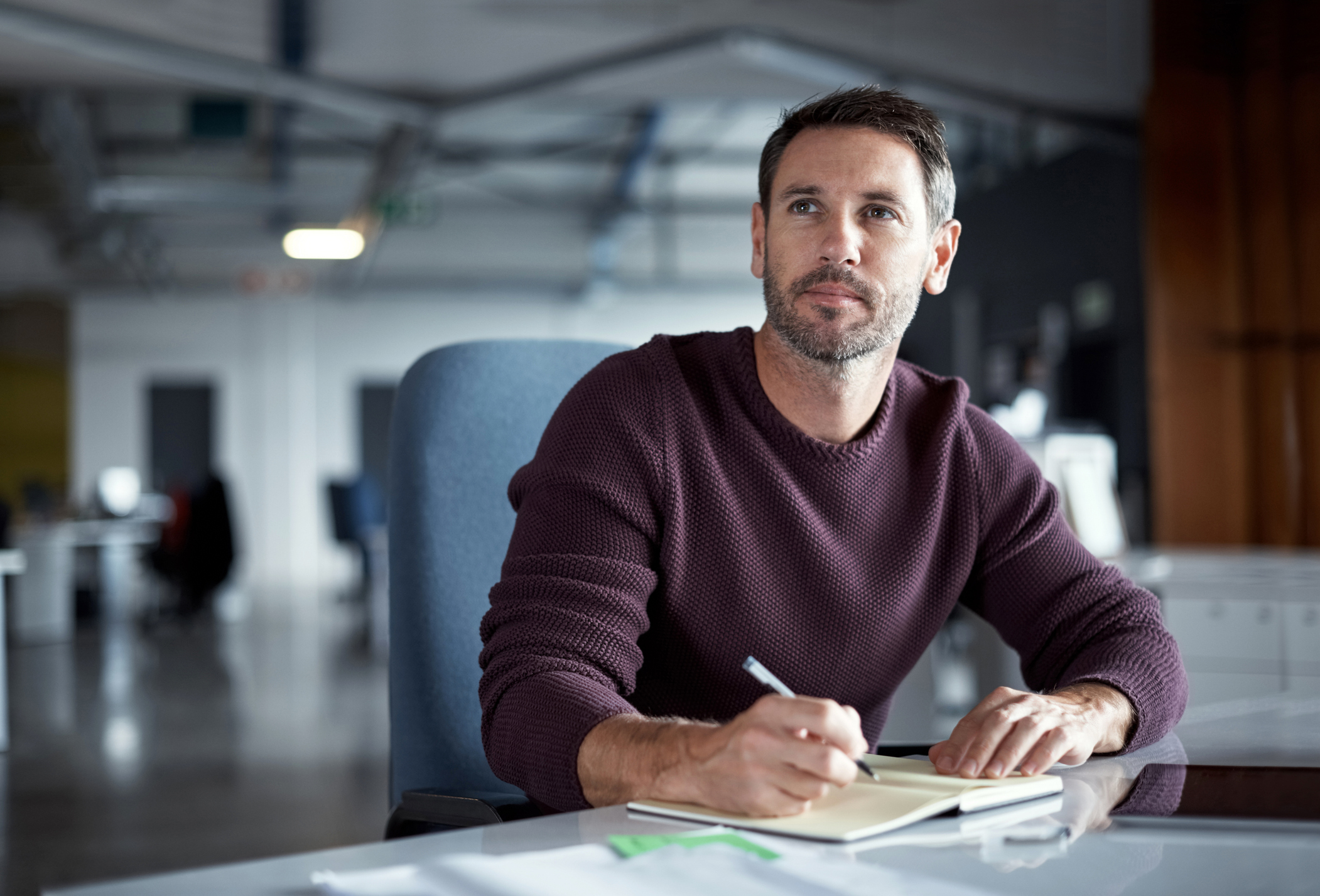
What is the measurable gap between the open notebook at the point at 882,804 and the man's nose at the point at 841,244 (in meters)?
0.57

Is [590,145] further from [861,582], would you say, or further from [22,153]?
[861,582]

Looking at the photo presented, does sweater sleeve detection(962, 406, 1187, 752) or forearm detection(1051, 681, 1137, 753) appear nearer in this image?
forearm detection(1051, 681, 1137, 753)

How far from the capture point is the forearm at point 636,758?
87cm

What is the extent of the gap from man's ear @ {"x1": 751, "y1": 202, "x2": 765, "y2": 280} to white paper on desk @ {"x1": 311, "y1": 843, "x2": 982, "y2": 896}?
815 millimetres

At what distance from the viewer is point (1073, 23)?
5383 mm

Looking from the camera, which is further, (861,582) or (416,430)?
(416,430)

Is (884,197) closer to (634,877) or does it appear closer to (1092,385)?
(634,877)

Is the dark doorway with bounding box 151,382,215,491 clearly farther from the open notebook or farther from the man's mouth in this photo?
the open notebook

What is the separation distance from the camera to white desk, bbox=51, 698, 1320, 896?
0.67 metres

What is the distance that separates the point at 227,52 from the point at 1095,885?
19.5ft

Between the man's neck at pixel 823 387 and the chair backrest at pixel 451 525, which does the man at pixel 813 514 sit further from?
the chair backrest at pixel 451 525

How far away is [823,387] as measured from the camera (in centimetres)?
131

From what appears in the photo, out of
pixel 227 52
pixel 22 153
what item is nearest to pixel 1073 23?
pixel 227 52

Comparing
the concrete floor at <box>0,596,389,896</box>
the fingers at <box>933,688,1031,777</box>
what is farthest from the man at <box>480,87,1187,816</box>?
the concrete floor at <box>0,596,389,896</box>
